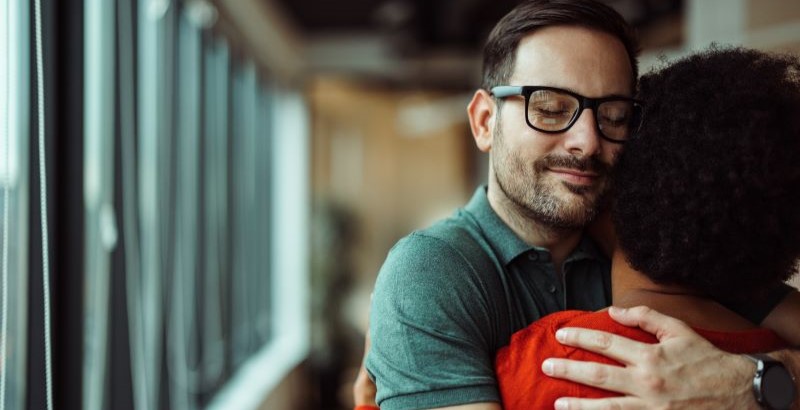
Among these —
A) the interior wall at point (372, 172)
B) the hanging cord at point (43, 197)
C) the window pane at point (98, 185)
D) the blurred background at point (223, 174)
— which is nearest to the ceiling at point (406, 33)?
the blurred background at point (223, 174)

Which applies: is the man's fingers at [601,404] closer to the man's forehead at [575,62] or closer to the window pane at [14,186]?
the man's forehead at [575,62]

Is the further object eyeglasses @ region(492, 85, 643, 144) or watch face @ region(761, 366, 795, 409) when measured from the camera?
eyeglasses @ region(492, 85, 643, 144)

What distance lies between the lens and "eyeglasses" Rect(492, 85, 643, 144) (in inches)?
51.2

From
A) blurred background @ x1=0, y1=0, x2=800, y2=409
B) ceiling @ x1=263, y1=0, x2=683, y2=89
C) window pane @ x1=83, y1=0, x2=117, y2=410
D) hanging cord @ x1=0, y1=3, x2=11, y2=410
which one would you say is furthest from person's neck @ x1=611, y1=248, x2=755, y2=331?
ceiling @ x1=263, y1=0, x2=683, y2=89

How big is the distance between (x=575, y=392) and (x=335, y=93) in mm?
8830

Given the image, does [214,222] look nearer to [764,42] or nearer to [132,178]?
[132,178]

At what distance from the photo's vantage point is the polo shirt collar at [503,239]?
135cm

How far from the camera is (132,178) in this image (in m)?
2.81

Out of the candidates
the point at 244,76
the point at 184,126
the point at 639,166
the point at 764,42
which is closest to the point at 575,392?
the point at 639,166

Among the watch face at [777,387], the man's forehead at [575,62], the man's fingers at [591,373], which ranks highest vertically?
the man's forehead at [575,62]

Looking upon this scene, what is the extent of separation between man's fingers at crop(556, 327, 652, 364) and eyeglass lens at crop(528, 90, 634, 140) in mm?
365

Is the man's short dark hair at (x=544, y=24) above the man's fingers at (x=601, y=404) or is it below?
above

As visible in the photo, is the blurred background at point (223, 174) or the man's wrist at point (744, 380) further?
the blurred background at point (223, 174)

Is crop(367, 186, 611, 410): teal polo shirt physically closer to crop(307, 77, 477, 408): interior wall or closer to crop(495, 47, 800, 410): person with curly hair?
crop(495, 47, 800, 410): person with curly hair
